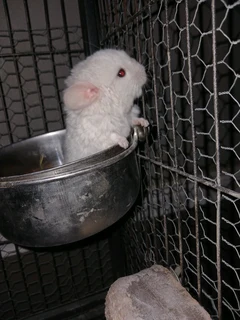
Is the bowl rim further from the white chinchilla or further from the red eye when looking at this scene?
the red eye

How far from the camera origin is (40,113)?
1817 millimetres

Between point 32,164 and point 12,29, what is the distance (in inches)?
34.2

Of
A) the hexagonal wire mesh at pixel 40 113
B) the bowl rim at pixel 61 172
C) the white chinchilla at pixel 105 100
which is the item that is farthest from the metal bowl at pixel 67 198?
the hexagonal wire mesh at pixel 40 113

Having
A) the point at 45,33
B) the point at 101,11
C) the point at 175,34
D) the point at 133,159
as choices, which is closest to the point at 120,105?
the point at 133,159

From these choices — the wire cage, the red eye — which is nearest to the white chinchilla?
the red eye

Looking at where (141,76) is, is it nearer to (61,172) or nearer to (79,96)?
(79,96)

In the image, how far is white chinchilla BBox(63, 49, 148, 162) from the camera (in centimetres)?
113

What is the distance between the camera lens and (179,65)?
1.67m

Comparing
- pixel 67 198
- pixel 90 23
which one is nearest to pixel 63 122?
pixel 90 23

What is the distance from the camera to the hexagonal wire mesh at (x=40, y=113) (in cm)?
162

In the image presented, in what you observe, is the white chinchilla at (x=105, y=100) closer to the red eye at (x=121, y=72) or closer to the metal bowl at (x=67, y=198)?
the red eye at (x=121, y=72)

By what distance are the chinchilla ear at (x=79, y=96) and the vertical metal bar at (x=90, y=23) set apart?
0.58m

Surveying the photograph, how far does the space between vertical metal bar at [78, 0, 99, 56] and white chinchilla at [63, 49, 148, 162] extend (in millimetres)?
413

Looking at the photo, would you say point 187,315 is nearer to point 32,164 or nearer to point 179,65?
point 32,164
